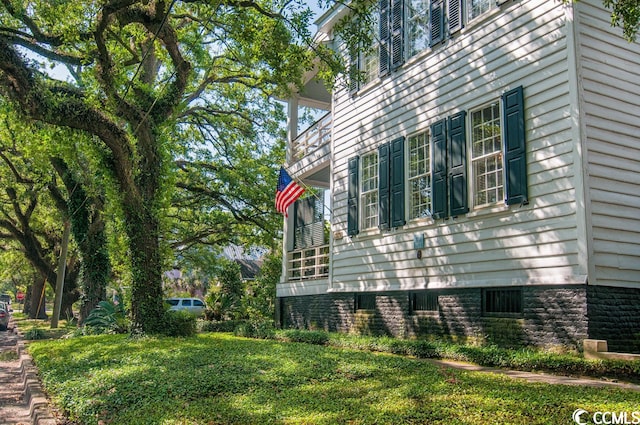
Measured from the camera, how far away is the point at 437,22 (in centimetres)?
1152

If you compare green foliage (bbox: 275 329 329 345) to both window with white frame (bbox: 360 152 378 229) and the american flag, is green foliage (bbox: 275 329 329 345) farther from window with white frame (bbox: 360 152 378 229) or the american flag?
the american flag

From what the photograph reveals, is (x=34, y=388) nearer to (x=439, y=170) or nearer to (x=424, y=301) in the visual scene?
(x=424, y=301)

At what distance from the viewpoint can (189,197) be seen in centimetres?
2348

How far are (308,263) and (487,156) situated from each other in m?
9.17

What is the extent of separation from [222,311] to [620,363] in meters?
18.3

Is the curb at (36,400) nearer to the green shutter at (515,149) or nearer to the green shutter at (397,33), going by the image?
the green shutter at (515,149)

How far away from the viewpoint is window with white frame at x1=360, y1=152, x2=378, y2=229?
13.4 metres

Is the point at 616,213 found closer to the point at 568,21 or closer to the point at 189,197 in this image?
the point at 568,21

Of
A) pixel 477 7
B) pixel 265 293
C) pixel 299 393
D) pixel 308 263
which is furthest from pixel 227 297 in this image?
pixel 299 393

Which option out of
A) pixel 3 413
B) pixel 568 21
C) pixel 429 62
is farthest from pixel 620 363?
pixel 3 413

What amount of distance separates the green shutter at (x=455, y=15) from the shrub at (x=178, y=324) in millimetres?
9731

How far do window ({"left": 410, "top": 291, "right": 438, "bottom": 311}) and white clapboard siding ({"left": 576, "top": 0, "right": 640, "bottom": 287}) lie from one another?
372 centimetres

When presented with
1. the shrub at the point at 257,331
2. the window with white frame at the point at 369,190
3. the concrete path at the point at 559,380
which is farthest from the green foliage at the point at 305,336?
the concrete path at the point at 559,380

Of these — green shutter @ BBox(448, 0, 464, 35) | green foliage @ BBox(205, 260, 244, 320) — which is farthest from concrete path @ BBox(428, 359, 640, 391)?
green foliage @ BBox(205, 260, 244, 320)
